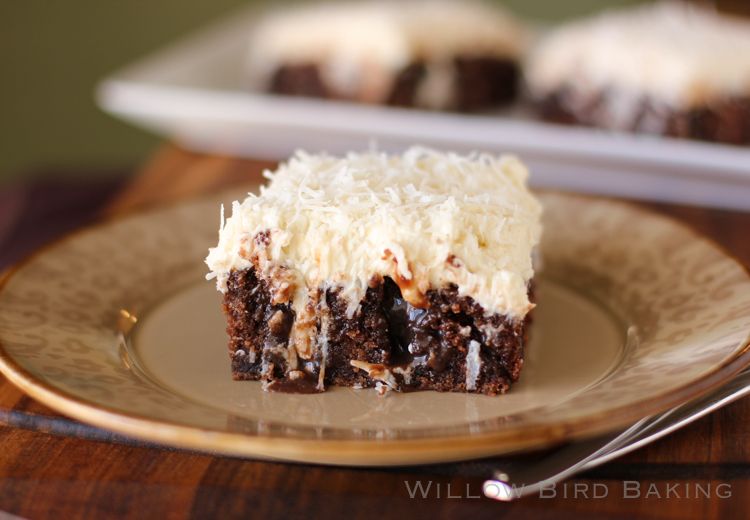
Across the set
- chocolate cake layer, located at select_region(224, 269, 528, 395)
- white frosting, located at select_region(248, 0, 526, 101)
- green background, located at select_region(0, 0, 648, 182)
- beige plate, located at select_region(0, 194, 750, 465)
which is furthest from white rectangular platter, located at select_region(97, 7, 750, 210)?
green background, located at select_region(0, 0, 648, 182)

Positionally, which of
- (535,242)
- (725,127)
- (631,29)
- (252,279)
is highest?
(631,29)

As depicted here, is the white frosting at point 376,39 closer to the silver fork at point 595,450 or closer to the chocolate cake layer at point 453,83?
the chocolate cake layer at point 453,83

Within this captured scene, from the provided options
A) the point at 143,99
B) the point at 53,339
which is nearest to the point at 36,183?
the point at 143,99

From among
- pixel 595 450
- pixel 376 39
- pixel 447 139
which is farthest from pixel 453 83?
pixel 595 450

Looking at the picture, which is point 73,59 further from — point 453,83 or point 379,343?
point 379,343

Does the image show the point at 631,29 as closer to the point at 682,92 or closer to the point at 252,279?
the point at 682,92
